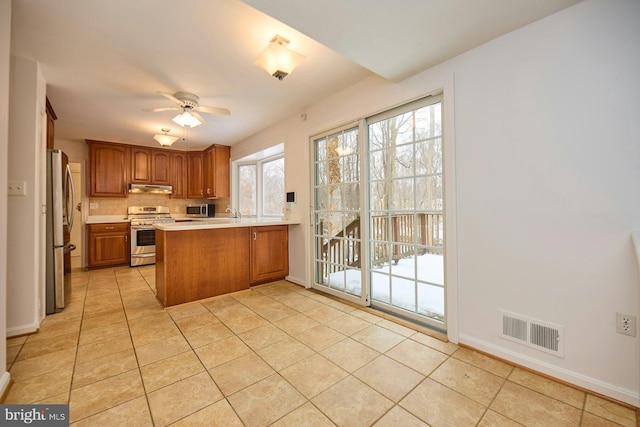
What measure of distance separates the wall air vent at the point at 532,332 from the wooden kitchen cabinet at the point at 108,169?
6171 millimetres

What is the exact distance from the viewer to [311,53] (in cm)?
226

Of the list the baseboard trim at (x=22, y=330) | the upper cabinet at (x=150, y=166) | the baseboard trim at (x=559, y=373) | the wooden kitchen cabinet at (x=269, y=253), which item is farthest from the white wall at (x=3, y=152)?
the upper cabinet at (x=150, y=166)

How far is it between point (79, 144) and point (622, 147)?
725cm

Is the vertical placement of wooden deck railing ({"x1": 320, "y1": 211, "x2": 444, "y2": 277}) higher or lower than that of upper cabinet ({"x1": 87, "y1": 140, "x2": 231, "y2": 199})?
lower

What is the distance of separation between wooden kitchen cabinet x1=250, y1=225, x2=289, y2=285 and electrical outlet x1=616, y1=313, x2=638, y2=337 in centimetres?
321

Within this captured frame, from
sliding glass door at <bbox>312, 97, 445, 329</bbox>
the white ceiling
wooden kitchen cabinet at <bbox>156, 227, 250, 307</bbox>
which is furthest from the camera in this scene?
wooden kitchen cabinet at <bbox>156, 227, 250, 307</bbox>

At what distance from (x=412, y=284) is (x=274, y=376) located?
4.84 feet

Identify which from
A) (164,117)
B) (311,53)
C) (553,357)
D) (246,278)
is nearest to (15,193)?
(164,117)

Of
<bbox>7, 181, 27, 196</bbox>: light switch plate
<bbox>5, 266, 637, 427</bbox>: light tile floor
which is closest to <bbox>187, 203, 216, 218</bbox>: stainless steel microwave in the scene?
<bbox>5, 266, 637, 427</bbox>: light tile floor

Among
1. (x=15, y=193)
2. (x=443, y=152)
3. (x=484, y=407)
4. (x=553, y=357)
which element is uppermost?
(x=443, y=152)

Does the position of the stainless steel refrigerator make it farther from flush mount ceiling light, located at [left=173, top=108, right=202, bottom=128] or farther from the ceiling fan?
flush mount ceiling light, located at [left=173, top=108, right=202, bottom=128]

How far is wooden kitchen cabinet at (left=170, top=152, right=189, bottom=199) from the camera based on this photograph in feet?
18.6

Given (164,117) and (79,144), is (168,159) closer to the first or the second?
(79,144)

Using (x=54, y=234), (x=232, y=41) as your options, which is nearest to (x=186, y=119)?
(x=232, y=41)
